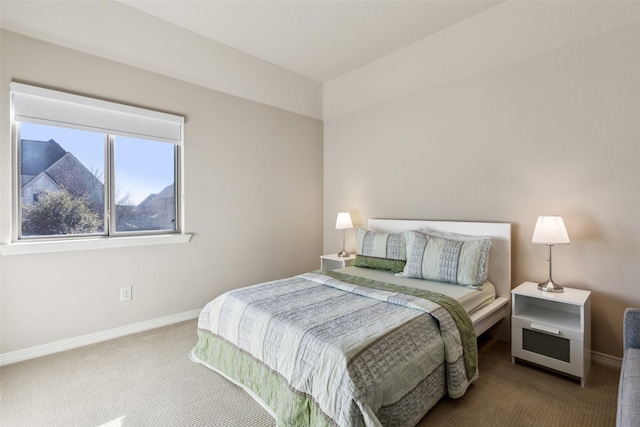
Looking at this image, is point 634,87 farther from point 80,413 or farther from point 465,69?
point 80,413

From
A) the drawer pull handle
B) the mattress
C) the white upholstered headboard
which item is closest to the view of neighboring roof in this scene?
the mattress

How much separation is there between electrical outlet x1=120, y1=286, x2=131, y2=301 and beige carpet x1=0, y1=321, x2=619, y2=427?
50 centimetres

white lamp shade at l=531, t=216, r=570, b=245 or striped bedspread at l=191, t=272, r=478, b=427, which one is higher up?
white lamp shade at l=531, t=216, r=570, b=245

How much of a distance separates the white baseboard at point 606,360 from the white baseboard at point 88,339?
11.7 ft

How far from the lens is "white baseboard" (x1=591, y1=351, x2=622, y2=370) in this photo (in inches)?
86.3

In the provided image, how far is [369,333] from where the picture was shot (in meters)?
1.56

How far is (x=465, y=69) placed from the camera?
292 cm

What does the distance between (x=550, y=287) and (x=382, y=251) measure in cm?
140

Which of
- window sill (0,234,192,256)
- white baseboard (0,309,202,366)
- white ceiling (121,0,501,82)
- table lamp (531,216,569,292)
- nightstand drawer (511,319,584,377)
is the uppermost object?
white ceiling (121,0,501,82)

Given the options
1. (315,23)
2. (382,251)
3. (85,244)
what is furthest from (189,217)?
(315,23)

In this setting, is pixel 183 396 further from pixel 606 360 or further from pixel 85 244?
pixel 606 360

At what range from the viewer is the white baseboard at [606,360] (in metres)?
2.19

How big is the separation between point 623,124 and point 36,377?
4.54m

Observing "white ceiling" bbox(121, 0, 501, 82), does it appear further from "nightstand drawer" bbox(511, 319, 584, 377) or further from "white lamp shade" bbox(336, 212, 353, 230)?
"nightstand drawer" bbox(511, 319, 584, 377)
